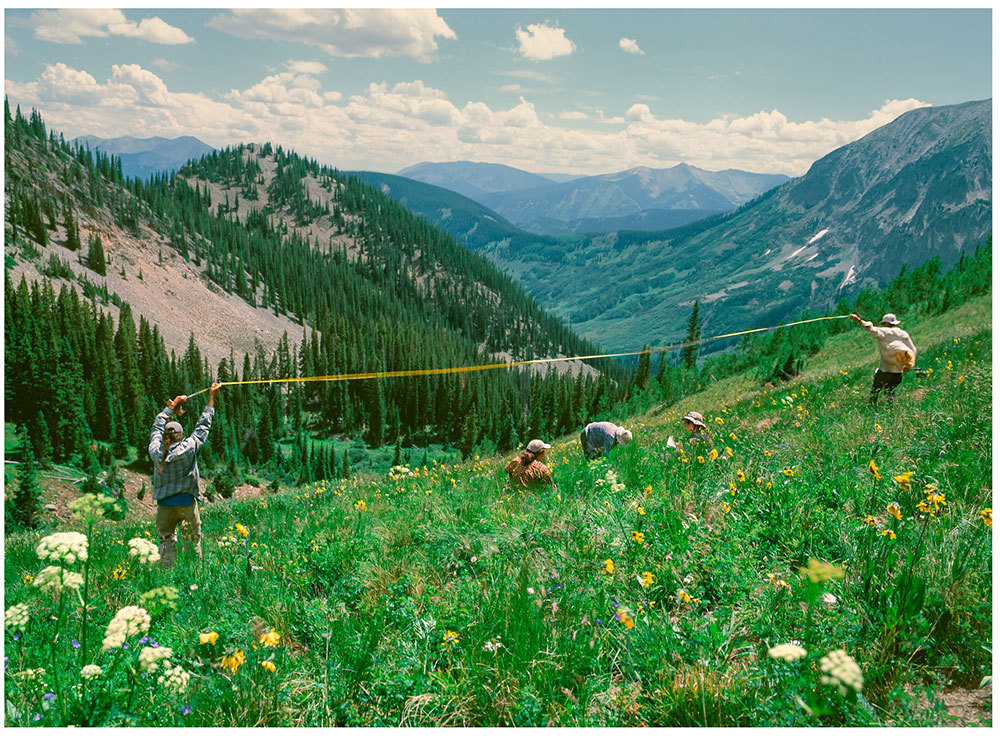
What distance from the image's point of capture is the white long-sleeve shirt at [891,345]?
9930 mm

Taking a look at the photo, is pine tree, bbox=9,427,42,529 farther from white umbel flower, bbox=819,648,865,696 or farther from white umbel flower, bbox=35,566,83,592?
white umbel flower, bbox=819,648,865,696

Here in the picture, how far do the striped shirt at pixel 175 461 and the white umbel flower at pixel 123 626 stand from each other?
18.2 feet

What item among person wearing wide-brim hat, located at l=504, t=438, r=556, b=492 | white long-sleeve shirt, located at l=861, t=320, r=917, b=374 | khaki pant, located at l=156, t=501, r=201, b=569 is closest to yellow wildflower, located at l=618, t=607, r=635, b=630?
person wearing wide-brim hat, located at l=504, t=438, r=556, b=492

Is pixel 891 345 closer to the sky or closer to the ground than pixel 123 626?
closer to the sky

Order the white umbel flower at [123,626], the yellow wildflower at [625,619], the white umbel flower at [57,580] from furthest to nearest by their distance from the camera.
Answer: the yellow wildflower at [625,619], the white umbel flower at [57,580], the white umbel flower at [123,626]

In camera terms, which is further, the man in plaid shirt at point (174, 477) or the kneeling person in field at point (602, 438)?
the kneeling person in field at point (602, 438)

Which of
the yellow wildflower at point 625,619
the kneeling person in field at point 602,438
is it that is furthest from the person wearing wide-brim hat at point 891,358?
the yellow wildflower at point 625,619

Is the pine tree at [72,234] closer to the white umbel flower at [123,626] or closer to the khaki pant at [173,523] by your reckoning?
the khaki pant at [173,523]

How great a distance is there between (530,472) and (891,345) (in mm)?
7712

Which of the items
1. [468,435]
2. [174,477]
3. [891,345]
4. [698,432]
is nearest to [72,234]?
[468,435]

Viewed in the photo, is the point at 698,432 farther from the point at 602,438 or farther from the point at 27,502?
the point at 27,502

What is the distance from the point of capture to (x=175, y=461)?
8500 mm

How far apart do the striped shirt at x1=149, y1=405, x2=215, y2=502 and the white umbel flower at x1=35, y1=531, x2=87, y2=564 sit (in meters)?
5.05

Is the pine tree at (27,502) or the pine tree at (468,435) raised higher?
the pine tree at (27,502)
